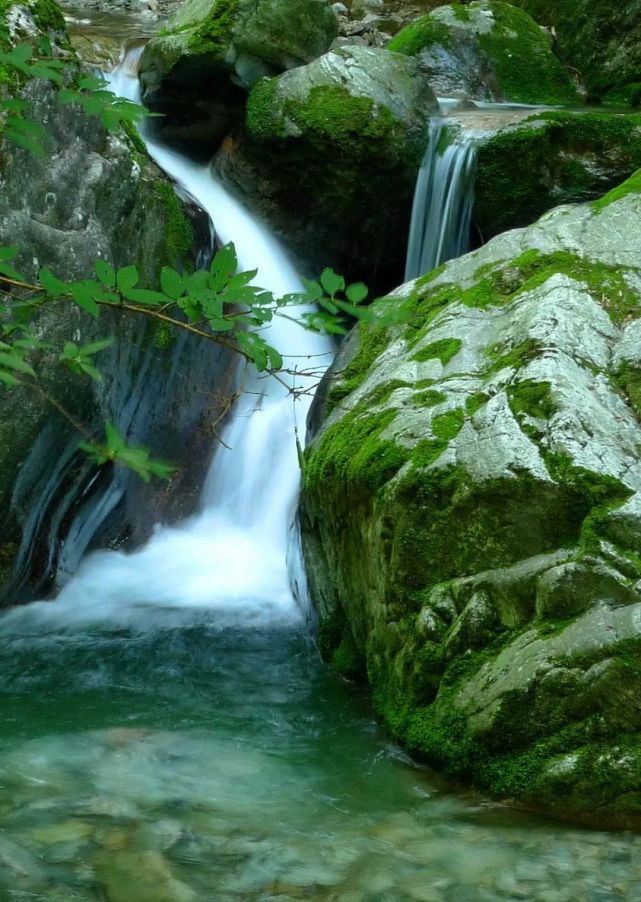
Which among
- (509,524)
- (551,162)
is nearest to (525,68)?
(551,162)

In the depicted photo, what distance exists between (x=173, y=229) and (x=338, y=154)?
7.11 ft

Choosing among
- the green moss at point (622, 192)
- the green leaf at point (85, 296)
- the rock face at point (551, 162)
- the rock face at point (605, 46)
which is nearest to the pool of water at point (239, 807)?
the green leaf at point (85, 296)

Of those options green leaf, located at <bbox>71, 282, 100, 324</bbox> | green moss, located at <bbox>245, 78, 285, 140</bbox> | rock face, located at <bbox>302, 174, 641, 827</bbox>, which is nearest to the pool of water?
rock face, located at <bbox>302, 174, 641, 827</bbox>

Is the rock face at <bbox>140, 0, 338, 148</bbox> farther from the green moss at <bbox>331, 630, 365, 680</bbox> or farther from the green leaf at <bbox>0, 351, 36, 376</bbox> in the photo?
the green leaf at <bbox>0, 351, 36, 376</bbox>

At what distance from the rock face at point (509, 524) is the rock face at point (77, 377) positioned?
1520mm

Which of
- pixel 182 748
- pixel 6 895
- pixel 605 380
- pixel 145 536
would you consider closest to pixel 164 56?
pixel 145 536

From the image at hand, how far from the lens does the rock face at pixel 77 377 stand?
16.7 ft

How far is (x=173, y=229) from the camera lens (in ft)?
20.3

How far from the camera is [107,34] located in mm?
11312

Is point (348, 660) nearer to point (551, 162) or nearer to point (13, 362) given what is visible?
point (13, 362)

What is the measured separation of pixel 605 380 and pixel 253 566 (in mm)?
2771

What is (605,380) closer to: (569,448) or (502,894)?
(569,448)

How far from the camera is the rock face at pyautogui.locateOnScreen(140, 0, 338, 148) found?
8.45 m

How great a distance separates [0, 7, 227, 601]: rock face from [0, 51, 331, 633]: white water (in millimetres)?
181
